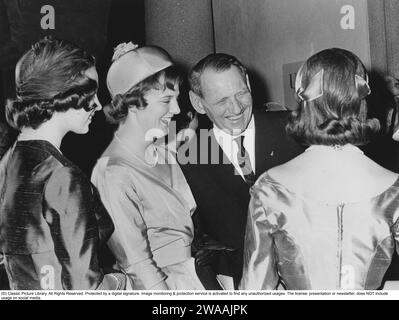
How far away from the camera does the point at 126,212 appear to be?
5.78 ft

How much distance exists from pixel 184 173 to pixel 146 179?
0.38ft

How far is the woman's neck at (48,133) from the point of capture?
1.74m

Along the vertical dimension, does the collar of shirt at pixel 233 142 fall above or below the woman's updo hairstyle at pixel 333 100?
below

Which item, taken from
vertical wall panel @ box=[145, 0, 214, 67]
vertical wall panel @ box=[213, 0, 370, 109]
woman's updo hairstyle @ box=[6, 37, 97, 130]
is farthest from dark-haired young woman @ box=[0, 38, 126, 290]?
vertical wall panel @ box=[213, 0, 370, 109]

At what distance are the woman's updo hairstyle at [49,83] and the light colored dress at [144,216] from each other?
0.57 ft

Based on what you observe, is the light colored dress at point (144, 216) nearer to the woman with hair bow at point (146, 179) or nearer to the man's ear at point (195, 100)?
the woman with hair bow at point (146, 179)

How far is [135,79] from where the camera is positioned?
1793 mm

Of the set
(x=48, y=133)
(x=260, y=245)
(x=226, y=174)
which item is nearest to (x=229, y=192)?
(x=226, y=174)

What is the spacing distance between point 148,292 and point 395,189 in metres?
0.75

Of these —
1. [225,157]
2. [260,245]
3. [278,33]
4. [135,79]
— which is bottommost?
[260,245]

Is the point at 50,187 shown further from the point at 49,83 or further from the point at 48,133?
the point at 49,83

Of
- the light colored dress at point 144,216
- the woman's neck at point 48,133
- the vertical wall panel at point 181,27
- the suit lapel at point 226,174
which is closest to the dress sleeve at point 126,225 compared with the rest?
the light colored dress at point 144,216
